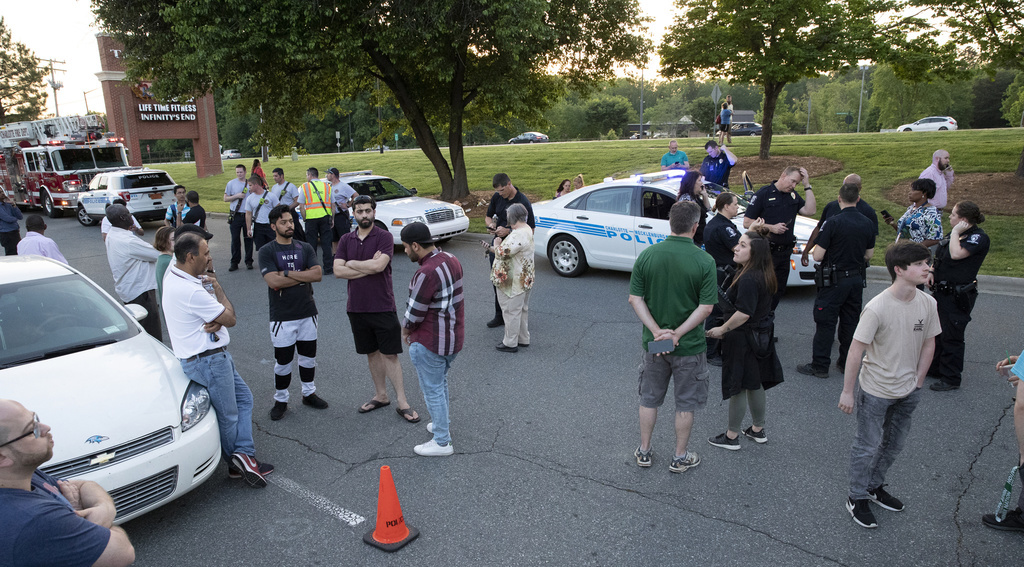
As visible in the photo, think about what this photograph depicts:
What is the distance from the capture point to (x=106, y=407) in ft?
11.9

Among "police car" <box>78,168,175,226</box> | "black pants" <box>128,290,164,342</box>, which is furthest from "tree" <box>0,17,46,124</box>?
"black pants" <box>128,290,164,342</box>

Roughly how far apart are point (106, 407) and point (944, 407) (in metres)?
6.12

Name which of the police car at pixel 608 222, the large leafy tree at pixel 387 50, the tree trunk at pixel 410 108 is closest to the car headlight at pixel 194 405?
the police car at pixel 608 222

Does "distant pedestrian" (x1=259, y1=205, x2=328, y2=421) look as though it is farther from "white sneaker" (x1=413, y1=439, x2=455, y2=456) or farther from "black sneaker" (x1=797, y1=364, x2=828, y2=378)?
"black sneaker" (x1=797, y1=364, x2=828, y2=378)

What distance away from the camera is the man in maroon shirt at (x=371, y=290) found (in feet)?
16.4

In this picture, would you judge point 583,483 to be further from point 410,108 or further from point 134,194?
point 134,194

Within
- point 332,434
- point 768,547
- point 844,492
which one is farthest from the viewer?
point 332,434

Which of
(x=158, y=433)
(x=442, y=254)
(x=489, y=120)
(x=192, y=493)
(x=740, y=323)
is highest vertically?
(x=489, y=120)

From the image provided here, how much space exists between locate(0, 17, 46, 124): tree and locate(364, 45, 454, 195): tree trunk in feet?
150

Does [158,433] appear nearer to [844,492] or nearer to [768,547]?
[768,547]

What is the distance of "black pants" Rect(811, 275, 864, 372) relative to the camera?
19.0 ft

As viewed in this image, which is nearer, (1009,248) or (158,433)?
(158,433)

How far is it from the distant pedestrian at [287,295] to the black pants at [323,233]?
584 cm

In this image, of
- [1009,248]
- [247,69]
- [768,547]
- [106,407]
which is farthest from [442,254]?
[247,69]
